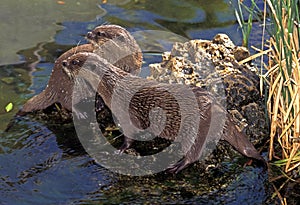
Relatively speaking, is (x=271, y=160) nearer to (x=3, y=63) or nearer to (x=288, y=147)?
(x=288, y=147)

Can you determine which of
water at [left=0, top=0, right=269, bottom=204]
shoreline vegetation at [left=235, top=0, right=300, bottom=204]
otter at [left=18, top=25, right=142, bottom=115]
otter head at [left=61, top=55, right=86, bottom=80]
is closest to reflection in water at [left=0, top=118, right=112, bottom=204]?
water at [left=0, top=0, right=269, bottom=204]

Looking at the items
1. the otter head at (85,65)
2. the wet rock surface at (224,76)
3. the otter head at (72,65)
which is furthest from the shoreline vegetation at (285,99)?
the otter head at (72,65)

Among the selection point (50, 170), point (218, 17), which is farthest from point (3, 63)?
point (218, 17)

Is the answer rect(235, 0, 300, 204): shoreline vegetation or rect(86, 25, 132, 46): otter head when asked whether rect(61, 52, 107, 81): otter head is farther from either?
rect(235, 0, 300, 204): shoreline vegetation

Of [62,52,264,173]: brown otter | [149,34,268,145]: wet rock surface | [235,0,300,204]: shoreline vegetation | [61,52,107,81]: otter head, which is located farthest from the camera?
[149,34,268,145]: wet rock surface

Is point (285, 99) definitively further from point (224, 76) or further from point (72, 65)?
point (72, 65)

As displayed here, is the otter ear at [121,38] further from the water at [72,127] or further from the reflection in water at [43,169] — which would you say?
the reflection in water at [43,169]

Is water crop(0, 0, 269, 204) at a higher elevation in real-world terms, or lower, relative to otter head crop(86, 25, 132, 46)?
lower
